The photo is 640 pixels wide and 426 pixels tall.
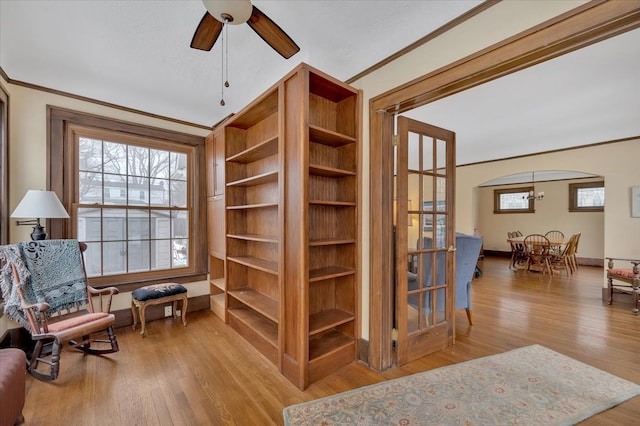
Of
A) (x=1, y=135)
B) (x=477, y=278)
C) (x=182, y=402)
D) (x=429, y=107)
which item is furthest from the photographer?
(x=477, y=278)

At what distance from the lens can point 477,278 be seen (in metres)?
5.80

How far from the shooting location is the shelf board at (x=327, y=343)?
2.25 m

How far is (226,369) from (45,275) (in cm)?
188

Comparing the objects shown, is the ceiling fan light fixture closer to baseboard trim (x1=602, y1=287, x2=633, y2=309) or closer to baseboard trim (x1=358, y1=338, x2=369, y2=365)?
baseboard trim (x1=358, y1=338, x2=369, y2=365)

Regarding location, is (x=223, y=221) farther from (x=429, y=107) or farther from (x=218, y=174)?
(x=429, y=107)

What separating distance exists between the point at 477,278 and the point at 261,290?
16.2 feet

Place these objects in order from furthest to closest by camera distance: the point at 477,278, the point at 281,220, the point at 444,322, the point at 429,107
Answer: the point at 477,278, the point at 429,107, the point at 444,322, the point at 281,220

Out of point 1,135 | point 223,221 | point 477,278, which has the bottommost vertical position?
point 477,278

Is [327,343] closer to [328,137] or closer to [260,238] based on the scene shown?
[260,238]

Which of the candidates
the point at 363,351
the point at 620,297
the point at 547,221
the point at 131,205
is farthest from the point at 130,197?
the point at 547,221

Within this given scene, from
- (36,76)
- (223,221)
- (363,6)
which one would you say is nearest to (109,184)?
(36,76)

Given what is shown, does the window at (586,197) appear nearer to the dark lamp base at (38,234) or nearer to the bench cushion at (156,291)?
the bench cushion at (156,291)

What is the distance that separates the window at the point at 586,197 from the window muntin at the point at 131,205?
987 cm

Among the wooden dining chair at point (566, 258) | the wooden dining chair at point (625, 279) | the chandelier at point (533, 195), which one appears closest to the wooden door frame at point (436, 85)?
the wooden dining chair at point (625, 279)
